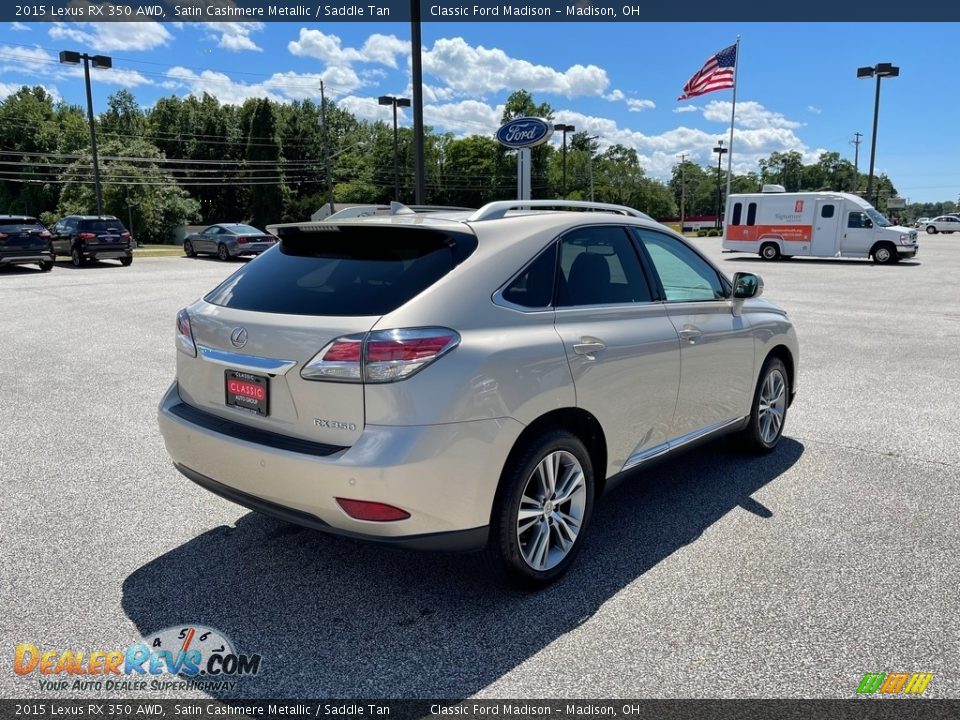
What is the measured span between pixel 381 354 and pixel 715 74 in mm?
35199

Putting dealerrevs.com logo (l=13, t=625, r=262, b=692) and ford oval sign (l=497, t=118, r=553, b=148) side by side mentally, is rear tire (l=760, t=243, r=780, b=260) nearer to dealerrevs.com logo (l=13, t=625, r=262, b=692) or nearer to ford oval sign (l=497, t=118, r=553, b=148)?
ford oval sign (l=497, t=118, r=553, b=148)

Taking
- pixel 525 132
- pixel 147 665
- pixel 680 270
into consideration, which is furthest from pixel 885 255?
pixel 147 665

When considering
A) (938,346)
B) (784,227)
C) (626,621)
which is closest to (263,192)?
(784,227)

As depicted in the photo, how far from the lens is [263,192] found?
73750 mm

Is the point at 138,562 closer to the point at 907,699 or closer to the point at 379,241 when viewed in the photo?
the point at 379,241

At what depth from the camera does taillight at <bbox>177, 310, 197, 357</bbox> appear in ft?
11.4

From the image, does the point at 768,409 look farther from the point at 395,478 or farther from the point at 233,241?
the point at 233,241

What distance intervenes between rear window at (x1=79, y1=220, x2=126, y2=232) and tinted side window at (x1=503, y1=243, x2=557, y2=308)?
2529cm

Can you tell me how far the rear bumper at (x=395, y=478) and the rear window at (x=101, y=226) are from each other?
82.1 ft

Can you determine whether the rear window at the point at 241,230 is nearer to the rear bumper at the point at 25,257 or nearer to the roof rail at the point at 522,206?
the rear bumper at the point at 25,257

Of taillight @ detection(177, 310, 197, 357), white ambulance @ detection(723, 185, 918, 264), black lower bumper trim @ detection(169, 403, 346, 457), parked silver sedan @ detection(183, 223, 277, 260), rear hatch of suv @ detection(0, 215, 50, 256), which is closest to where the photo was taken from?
black lower bumper trim @ detection(169, 403, 346, 457)

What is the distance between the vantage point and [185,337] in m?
3.56

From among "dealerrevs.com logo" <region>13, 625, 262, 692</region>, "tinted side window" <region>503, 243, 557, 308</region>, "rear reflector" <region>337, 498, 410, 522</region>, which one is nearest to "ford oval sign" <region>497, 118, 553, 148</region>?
"tinted side window" <region>503, 243, 557, 308</region>

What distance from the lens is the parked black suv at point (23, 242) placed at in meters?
20.9
